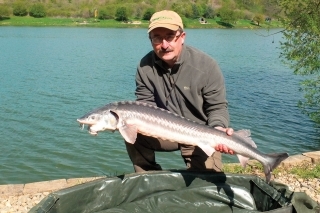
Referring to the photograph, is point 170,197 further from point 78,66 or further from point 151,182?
point 78,66

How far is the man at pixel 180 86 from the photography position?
454cm

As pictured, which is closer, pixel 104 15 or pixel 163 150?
pixel 163 150

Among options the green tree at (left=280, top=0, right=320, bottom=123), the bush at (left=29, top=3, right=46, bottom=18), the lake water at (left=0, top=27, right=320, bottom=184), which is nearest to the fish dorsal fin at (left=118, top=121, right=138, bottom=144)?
the lake water at (left=0, top=27, right=320, bottom=184)

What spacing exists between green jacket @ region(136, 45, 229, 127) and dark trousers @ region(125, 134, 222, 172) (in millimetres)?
421

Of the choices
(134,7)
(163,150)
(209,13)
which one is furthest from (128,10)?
(163,150)

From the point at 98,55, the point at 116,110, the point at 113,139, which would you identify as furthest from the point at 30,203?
the point at 98,55

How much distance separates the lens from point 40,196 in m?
5.46

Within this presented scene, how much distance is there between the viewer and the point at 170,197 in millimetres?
4770

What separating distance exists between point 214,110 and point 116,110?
4.33ft

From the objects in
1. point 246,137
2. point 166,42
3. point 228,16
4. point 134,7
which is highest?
point 166,42

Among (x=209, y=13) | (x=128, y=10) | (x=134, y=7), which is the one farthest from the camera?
(x=134, y=7)

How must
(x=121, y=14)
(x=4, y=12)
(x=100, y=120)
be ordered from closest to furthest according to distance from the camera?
(x=100, y=120) → (x=121, y=14) → (x=4, y=12)

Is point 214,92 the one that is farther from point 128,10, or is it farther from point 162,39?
point 128,10

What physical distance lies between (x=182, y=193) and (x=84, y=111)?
8.58m
